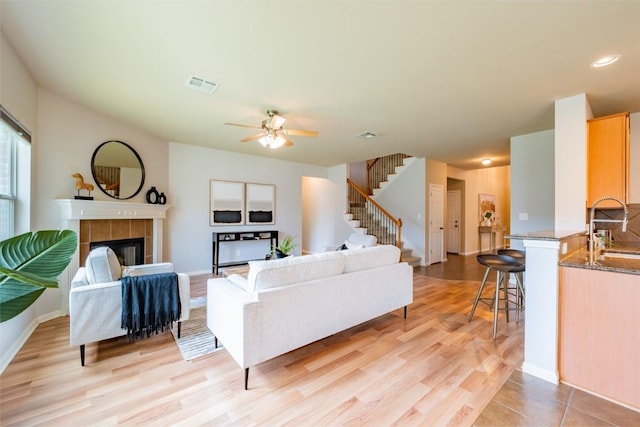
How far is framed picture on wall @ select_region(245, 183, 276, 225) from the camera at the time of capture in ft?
19.5

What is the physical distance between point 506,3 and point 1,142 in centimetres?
416

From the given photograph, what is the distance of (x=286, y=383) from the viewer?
77.8 inches

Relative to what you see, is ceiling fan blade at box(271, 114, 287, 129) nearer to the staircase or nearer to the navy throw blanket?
the navy throw blanket

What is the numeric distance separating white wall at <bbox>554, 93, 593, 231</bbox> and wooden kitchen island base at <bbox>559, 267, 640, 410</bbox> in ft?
4.71

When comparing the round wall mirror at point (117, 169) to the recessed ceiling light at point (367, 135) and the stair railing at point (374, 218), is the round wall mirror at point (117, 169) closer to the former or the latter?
the recessed ceiling light at point (367, 135)

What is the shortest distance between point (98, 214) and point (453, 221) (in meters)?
8.32

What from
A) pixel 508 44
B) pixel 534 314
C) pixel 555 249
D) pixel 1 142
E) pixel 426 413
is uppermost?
pixel 508 44

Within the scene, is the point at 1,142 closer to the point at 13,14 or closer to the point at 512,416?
the point at 13,14

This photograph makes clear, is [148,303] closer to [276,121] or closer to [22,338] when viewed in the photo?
[22,338]

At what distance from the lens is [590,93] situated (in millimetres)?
2932

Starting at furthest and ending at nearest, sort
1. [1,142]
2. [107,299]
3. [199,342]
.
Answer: [199,342] → [1,142] → [107,299]

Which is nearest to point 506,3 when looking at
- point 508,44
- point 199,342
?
point 508,44

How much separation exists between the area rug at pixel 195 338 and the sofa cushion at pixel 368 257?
1.47 m

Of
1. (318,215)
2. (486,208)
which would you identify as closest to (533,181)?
(486,208)
